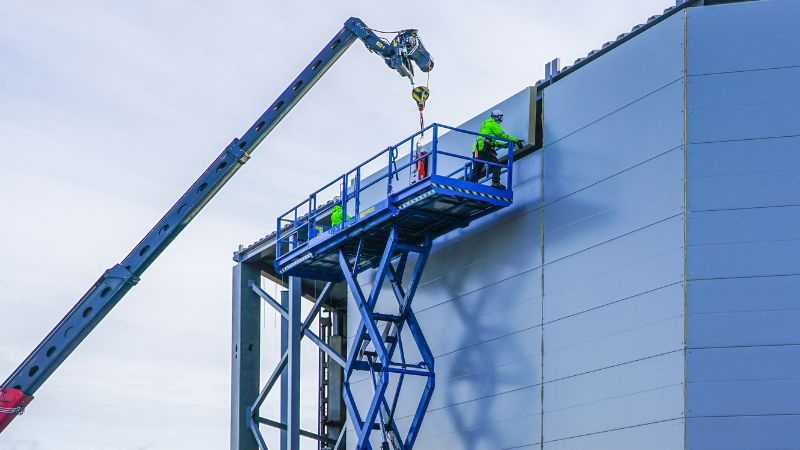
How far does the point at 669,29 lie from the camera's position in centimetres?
2720

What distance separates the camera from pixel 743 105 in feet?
85.6

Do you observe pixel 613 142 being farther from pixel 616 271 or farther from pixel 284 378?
pixel 284 378

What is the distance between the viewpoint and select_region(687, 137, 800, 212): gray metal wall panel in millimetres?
25328

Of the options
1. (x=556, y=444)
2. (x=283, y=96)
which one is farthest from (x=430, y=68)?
(x=556, y=444)

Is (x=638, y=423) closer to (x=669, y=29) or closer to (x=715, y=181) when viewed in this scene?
(x=715, y=181)

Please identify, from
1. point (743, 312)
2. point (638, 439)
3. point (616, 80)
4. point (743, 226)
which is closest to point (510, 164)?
point (616, 80)

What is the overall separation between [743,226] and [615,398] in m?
4.54

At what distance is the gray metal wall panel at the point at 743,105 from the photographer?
2573cm

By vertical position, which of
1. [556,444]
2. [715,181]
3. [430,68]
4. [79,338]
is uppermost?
[430,68]

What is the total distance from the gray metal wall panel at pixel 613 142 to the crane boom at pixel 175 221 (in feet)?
32.4

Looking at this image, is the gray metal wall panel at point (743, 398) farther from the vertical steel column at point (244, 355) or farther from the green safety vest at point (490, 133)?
the vertical steel column at point (244, 355)

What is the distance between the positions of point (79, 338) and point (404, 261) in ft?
40.7

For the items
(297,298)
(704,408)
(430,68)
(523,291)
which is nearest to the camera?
(704,408)

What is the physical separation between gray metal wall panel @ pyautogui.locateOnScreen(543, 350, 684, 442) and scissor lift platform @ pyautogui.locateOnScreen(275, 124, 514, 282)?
5305mm
